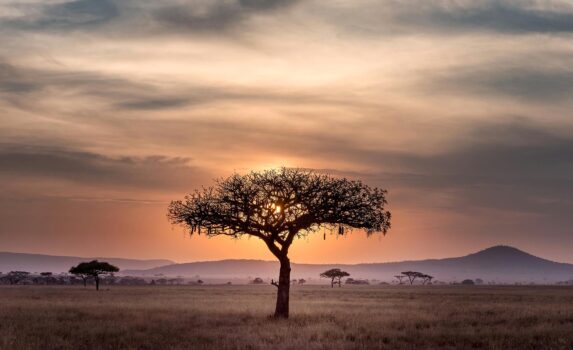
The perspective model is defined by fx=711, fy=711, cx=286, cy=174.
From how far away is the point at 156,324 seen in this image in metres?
39.2

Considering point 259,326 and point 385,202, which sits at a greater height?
point 385,202

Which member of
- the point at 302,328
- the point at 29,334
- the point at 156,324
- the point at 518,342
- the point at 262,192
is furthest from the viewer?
the point at 262,192

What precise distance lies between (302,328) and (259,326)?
2.80 m

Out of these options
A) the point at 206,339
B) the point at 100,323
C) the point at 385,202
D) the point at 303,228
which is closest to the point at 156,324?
the point at 100,323

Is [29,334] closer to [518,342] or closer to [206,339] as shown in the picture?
[206,339]

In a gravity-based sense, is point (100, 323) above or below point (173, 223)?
below

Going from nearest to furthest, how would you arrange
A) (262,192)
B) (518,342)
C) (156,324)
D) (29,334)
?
(518,342) < (29,334) < (156,324) < (262,192)

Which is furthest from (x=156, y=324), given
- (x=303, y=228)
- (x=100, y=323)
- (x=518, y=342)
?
(x=518, y=342)

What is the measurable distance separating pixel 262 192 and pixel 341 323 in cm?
974

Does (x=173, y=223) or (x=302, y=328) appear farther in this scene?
(x=173, y=223)

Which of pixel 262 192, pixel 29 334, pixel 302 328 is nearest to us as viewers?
pixel 29 334

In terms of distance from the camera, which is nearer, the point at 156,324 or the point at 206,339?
the point at 206,339

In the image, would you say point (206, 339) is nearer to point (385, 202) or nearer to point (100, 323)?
point (100, 323)

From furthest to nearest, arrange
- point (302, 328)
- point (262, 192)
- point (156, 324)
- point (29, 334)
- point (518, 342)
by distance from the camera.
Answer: point (262, 192), point (156, 324), point (302, 328), point (29, 334), point (518, 342)
